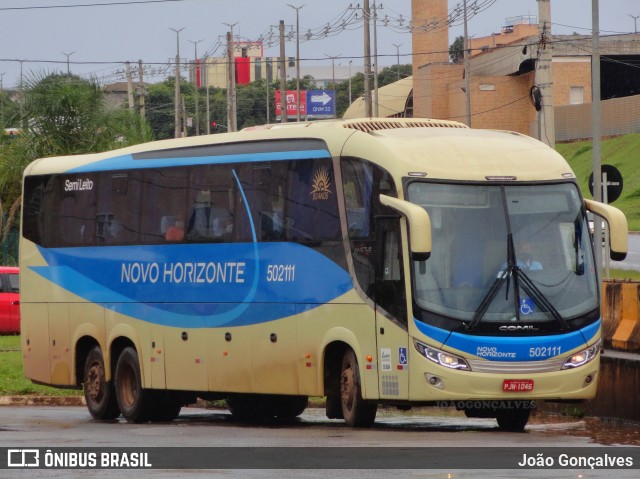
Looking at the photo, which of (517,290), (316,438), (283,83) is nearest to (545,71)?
(517,290)

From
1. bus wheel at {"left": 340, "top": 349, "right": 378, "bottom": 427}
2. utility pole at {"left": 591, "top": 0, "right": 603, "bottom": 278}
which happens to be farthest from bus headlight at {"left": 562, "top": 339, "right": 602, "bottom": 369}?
utility pole at {"left": 591, "top": 0, "right": 603, "bottom": 278}

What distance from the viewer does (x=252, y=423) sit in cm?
2006

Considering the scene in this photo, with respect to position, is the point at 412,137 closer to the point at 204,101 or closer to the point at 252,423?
the point at 252,423

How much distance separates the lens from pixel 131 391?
68.9 feet

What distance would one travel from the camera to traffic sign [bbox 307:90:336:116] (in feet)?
421

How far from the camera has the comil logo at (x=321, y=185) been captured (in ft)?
57.7

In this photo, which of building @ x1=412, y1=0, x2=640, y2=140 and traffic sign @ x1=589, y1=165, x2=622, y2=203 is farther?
building @ x1=412, y1=0, x2=640, y2=140

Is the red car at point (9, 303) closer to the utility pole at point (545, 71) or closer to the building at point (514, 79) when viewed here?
the utility pole at point (545, 71)

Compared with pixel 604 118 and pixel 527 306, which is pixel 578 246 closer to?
pixel 527 306

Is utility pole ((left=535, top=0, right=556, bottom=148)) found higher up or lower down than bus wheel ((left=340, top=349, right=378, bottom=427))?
higher up

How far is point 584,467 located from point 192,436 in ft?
Answer: 17.0

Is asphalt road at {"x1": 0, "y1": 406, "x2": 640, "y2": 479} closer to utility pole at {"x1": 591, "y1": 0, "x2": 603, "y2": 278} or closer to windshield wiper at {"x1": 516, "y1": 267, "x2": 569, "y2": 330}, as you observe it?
windshield wiper at {"x1": 516, "y1": 267, "x2": 569, "y2": 330}

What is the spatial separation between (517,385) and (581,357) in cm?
92

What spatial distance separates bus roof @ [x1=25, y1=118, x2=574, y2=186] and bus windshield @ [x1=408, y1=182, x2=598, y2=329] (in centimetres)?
19
